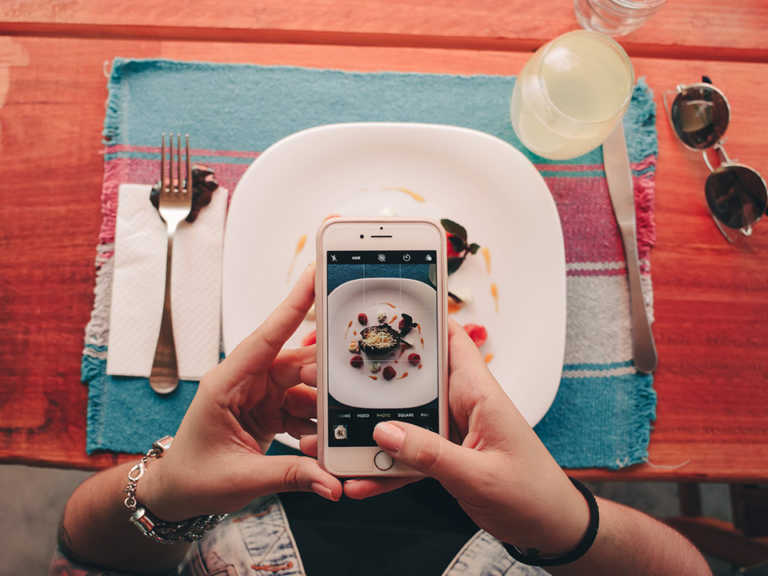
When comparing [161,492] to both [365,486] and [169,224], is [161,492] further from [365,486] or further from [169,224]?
[169,224]

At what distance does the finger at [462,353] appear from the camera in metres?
0.50

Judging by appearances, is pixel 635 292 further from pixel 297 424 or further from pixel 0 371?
pixel 0 371

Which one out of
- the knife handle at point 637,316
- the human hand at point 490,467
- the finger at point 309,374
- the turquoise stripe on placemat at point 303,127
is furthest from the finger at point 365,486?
the knife handle at point 637,316

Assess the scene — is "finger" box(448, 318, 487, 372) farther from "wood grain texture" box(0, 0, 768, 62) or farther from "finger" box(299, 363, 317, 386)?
→ "wood grain texture" box(0, 0, 768, 62)

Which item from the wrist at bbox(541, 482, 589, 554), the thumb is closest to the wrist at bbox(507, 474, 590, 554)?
the wrist at bbox(541, 482, 589, 554)

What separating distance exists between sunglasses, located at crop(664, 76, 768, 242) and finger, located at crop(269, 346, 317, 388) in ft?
1.95

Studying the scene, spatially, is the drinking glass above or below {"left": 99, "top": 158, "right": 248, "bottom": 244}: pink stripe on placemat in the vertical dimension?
above

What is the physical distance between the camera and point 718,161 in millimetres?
689

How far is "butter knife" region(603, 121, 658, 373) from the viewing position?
0.64m

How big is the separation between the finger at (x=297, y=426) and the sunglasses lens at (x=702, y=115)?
660 millimetres

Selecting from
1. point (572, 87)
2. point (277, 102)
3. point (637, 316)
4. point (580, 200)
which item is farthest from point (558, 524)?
point (277, 102)

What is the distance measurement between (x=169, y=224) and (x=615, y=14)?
0.67 m

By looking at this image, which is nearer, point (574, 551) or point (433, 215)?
point (574, 551)

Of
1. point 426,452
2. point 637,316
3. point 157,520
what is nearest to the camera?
point 426,452
